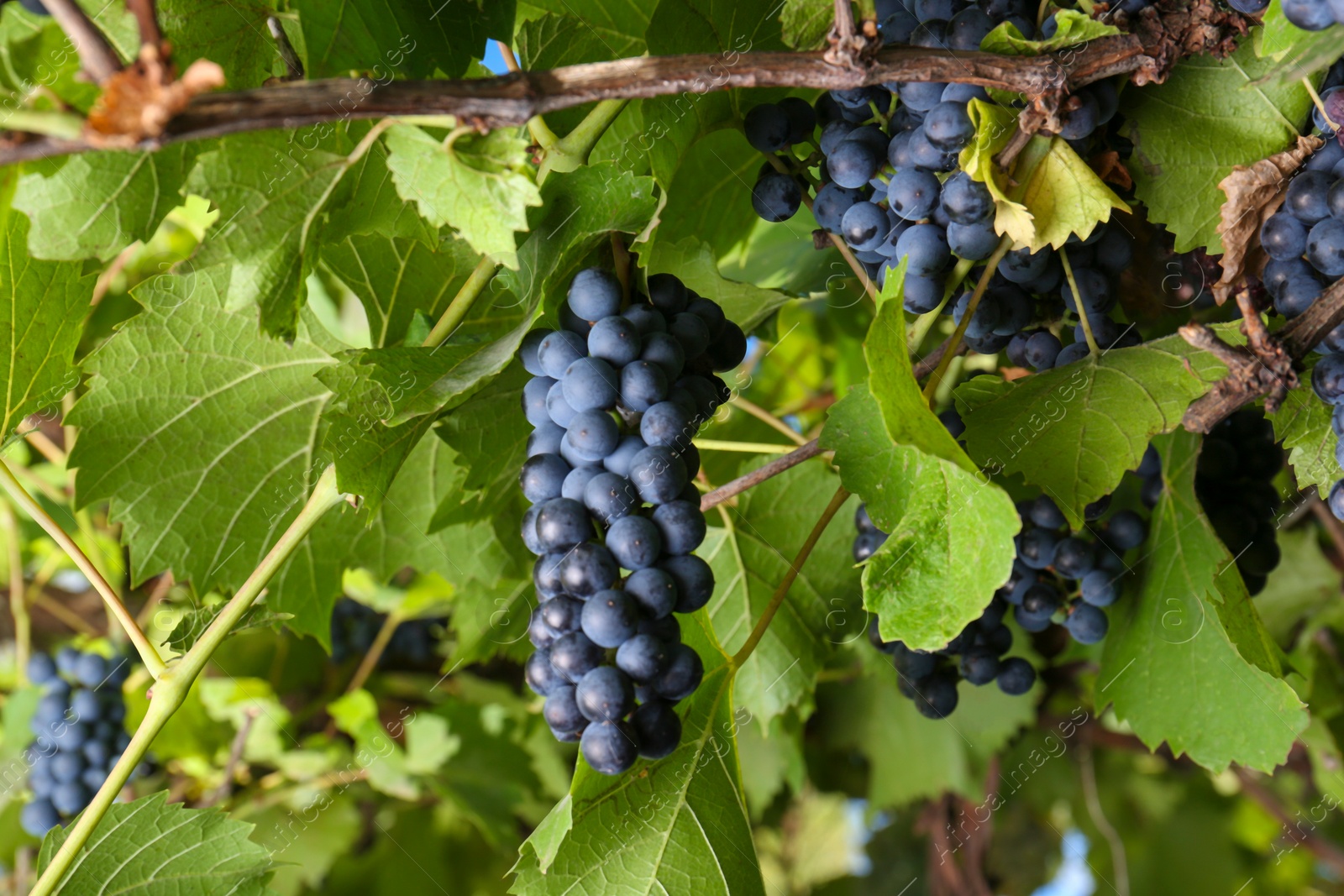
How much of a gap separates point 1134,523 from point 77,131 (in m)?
0.87

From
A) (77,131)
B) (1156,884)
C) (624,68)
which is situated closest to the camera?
(77,131)

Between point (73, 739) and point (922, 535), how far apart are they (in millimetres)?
1240

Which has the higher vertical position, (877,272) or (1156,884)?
(877,272)

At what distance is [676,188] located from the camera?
37.3 inches

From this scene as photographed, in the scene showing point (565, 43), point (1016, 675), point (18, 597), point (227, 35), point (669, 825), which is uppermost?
point (227, 35)

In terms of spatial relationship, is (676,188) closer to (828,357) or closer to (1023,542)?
(1023,542)

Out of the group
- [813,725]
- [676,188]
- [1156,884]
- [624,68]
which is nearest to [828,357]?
[813,725]

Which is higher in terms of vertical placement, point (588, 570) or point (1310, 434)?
point (588, 570)

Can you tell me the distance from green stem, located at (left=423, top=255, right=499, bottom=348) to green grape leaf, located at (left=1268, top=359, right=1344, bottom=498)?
2.03 feet

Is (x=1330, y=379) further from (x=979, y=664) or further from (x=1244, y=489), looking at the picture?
(x=979, y=664)

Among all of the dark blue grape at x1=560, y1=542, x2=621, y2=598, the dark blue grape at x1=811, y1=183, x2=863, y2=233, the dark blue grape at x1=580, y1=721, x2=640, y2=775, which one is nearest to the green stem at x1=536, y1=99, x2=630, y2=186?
the dark blue grape at x1=811, y1=183, x2=863, y2=233

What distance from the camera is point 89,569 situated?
834 mm

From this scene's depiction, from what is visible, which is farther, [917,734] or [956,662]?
[917,734]

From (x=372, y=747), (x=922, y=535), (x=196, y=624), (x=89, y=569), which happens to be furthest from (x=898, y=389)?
(x=372, y=747)
